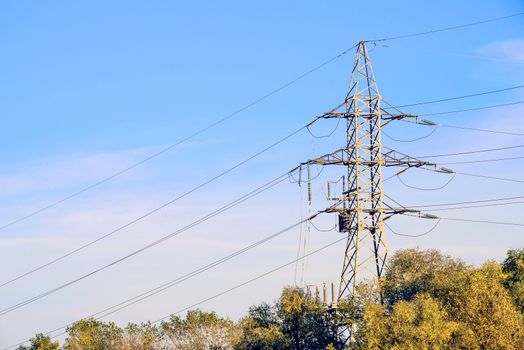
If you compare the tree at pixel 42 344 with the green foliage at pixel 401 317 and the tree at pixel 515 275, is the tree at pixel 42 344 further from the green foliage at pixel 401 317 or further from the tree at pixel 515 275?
the tree at pixel 515 275

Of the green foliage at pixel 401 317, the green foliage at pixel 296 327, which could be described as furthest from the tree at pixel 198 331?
the green foliage at pixel 296 327

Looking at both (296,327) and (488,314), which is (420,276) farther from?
(488,314)

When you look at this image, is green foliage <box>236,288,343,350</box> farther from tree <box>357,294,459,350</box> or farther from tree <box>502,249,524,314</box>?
tree <box>502,249,524,314</box>

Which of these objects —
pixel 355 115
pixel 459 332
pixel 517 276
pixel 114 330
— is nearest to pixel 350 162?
pixel 355 115

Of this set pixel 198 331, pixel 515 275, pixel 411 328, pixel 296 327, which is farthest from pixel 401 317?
pixel 198 331

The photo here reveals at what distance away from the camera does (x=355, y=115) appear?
98438mm

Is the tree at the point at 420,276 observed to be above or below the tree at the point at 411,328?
above

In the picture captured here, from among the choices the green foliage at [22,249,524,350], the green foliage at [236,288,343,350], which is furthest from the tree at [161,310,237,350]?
the green foliage at [236,288,343,350]

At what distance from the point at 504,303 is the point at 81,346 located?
10651 centimetres

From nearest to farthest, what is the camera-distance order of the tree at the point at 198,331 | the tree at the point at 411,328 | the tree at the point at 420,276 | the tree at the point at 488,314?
the tree at the point at 411,328 < the tree at the point at 488,314 < the tree at the point at 420,276 < the tree at the point at 198,331

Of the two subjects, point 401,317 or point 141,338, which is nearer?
point 401,317

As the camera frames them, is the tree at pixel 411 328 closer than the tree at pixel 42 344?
Yes

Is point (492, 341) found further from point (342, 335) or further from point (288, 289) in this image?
point (288, 289)

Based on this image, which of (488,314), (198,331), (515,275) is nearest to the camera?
(488,314)
